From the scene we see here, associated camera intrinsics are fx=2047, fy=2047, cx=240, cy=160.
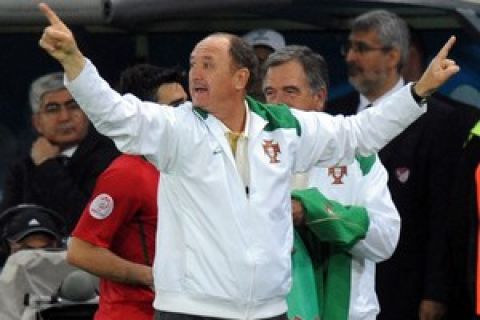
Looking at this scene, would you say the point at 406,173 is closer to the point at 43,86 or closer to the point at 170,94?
the point at 170,94

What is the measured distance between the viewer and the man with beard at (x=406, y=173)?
8.54 meters

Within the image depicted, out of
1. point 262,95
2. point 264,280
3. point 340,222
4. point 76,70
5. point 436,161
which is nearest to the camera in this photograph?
point 76,70

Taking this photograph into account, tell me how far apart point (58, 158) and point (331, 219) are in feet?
7.95

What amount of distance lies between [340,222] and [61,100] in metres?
2.64

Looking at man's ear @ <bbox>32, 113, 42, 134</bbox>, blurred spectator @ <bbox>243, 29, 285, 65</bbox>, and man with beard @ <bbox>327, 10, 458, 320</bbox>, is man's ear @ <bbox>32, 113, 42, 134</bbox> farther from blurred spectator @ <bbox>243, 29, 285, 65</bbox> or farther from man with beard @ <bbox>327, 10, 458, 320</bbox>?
man with beard @ <bbox>327, 10, 458, 320</bbox>

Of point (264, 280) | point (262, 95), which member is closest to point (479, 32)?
point (262, 95)

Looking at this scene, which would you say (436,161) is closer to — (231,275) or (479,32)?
(479,32)

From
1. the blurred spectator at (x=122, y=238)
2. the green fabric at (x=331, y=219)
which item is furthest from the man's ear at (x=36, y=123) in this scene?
the green fabric at (x=331, y=219)

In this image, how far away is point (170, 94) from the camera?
24.5ft

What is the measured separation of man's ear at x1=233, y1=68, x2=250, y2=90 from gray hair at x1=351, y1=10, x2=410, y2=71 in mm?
2040

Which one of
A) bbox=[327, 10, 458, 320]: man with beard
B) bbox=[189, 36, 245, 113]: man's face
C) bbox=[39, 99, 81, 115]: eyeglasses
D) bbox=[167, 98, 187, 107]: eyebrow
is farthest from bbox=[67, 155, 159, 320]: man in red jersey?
bbox=[39, 99, 81, 115]: eyeglasses

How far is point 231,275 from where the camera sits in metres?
6.45

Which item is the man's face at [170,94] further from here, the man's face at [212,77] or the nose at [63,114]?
the nose at [63,114]

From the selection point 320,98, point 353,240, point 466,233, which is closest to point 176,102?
point 320,98
